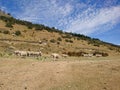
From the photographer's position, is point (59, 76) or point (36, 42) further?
point (36, 42)

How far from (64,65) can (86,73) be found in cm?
289

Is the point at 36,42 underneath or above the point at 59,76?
above

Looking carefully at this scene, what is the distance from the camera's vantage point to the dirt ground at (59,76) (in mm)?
14555

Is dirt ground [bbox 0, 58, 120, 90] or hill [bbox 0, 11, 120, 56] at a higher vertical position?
hill [bbox 0, 11, 120, 56]

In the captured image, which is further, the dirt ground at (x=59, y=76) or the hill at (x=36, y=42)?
the hill at (x=36, y=42)

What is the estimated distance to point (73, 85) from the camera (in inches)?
574

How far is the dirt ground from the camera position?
573 inches

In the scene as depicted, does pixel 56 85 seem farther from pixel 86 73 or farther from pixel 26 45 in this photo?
pixel 26 45

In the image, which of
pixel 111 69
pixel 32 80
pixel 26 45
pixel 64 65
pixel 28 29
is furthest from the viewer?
pixel 28 29

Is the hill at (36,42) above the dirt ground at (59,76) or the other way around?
above

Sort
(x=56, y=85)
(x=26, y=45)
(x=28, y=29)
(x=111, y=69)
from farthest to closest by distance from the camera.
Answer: (x=28, y=29) < (x=26, y=45) < (x=111, y=69) < (x=56, y=85)

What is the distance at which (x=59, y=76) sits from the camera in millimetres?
16172

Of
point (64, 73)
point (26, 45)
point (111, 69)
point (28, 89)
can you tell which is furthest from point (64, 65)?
point (26, 45)

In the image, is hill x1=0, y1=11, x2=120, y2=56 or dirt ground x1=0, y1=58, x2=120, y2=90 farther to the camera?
hill x1=0, y1=11, x2=120, y2=56
